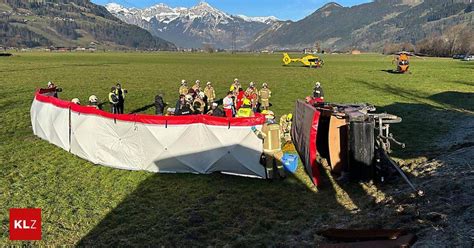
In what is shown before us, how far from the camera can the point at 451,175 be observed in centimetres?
931

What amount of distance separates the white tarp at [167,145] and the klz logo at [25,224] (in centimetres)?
365

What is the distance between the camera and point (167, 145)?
12.4 meters

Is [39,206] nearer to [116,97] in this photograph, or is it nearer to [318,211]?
[318,211]

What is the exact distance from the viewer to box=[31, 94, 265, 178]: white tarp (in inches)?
464

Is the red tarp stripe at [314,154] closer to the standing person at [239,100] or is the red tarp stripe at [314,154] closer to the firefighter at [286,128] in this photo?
the firefighter at [286,128]

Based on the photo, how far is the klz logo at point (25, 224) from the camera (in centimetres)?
848

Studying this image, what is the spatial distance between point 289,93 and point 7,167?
21576 millimetres

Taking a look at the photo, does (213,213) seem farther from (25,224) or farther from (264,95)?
(264,95)

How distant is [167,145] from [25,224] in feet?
14.8

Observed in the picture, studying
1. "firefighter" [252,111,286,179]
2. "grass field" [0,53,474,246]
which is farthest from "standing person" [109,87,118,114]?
"firefighter" [252,111,286,179]

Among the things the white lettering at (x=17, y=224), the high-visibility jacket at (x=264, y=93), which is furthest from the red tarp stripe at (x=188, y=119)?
the high-visibility jacket at (x=264, y=93)

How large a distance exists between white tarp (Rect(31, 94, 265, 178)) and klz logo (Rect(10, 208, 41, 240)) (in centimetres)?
365

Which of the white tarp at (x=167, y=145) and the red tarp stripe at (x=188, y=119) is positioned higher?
the red tarp stripe at (x=188, y=119)

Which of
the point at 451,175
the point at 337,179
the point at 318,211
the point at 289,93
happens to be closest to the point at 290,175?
the point at 337,179
